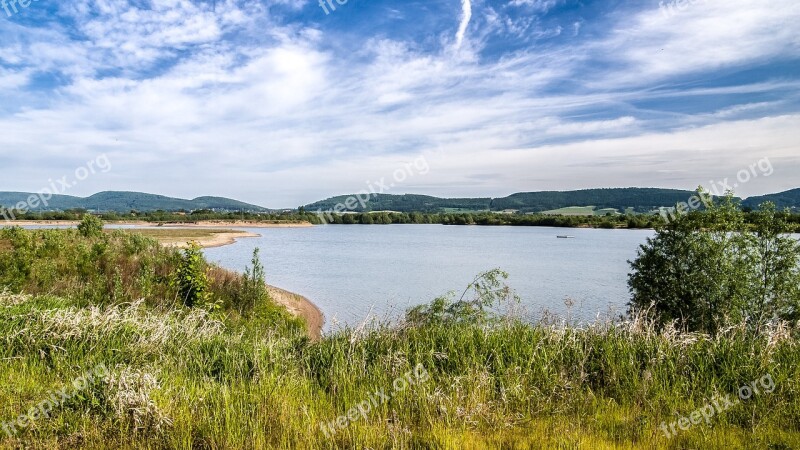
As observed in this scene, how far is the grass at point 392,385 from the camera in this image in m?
4.76

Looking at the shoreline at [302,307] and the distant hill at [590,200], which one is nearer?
the shoreline at [302,307]

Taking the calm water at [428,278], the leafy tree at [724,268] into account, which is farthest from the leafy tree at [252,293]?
the leafy tree at [724,268]

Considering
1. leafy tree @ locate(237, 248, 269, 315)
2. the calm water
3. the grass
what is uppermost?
the grass

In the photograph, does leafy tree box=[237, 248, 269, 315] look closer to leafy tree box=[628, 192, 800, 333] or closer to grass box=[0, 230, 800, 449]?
grass box=[0, 230, 800, 449]

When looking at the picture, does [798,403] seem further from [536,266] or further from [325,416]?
[536,266]

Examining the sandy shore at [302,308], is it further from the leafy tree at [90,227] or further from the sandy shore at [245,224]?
the sandy shore at [245,224]

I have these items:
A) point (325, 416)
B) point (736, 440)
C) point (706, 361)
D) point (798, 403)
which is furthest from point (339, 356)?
point (798, 403)

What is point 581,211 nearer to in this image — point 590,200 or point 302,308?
point 590,200

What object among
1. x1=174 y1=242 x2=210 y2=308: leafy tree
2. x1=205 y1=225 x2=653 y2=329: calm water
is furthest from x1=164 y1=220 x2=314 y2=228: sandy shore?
x1=174 y1=242 x2=210 y2=308: leafy tree

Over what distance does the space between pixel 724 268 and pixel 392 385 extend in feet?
45.3

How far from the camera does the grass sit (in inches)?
187

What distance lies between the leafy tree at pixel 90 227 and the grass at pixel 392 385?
22.7 m

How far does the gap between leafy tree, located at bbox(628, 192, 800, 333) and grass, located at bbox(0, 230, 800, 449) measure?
7414mm

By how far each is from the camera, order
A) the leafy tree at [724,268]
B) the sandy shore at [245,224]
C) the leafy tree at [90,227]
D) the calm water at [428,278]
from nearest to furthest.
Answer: the leafy tree at [724,268] → the calm water at [428,278] → the leafy tree at [90,227] → the sandy shore at [245,224]
